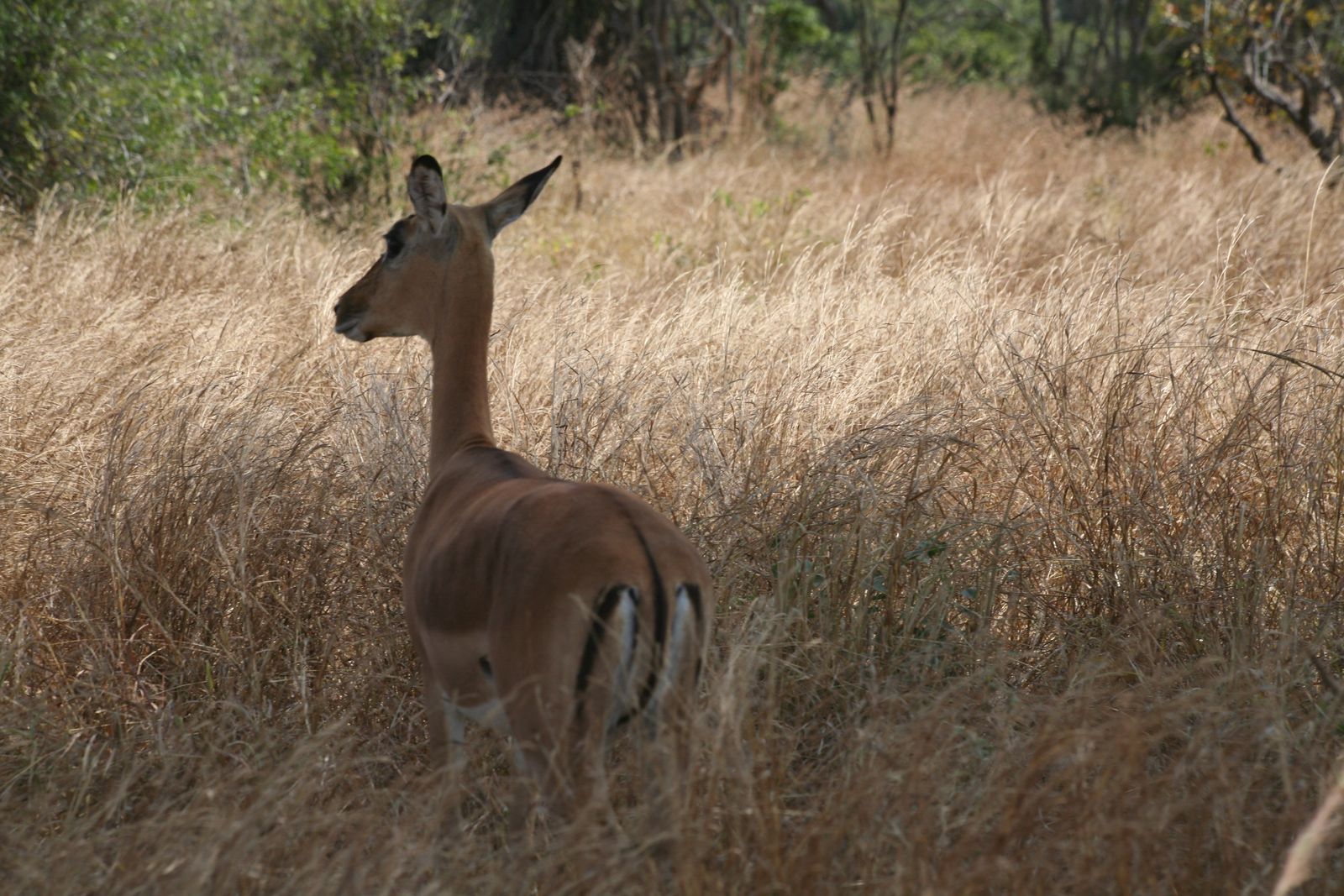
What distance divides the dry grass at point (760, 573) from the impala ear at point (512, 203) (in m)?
0.81

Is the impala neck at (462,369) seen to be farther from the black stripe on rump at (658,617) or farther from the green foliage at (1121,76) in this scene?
the green foliage at (1121,76)

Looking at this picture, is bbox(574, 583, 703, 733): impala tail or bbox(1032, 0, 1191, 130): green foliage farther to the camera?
bbox(1032, 0, 1191, 130): green foliage

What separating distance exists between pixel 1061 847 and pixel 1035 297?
408 cm

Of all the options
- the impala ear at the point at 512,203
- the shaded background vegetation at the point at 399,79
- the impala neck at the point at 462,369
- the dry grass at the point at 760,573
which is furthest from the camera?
the shaded background vegetation at the point at 399,79

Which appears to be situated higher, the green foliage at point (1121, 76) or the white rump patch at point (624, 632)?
the white rump patch at point (624, 632)

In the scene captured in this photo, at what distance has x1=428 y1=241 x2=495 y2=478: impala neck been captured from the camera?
3.16m

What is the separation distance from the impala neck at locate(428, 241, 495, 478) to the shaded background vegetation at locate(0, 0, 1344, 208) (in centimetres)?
525

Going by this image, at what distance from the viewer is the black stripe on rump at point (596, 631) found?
7.11 ft

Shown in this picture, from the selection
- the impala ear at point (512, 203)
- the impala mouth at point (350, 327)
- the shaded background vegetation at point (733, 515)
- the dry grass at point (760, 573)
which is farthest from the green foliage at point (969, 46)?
the impala mouth at point (350, 327)

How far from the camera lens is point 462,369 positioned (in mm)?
3221

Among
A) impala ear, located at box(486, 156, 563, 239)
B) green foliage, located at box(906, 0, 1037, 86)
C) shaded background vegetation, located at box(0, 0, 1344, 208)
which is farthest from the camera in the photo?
green foliage, located at box(906, 0, 1037, 86)

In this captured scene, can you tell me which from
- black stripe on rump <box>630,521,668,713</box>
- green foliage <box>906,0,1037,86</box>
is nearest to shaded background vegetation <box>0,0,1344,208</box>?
green foliage <box>906,0,1037,86</box>

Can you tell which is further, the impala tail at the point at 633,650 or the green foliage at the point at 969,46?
the green foliage at the point at 969,46

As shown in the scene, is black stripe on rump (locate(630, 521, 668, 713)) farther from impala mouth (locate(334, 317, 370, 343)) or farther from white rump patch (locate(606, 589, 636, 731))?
impala mouth (locate(334, 317, 370, 343))
